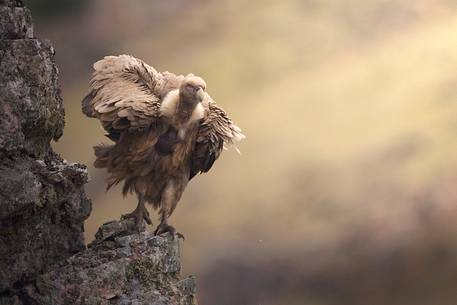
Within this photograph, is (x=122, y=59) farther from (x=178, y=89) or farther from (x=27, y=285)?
(x=27, y=285)

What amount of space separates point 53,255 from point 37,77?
3.40ft

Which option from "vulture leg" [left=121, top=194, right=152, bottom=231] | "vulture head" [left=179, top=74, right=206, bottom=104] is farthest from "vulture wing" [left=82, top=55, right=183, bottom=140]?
"vulture leg" [left=121, top=194, right=152, bottom=231]

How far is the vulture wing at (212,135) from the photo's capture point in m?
5.32

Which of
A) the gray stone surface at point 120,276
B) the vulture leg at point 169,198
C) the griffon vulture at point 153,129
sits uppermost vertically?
the griffon vulture at point 153,129

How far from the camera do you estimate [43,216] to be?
4.38 meters

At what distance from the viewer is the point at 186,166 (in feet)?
17.9

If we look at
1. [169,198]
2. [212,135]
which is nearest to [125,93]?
[212,135]

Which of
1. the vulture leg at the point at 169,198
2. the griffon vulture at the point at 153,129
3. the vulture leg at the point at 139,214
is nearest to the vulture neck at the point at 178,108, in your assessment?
the griffon vulture at the point at 153,129

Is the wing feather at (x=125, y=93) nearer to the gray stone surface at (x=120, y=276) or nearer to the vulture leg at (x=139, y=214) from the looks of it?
the vulture leg at (x=139, y=214)

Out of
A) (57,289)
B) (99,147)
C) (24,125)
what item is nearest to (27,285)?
(57,289)

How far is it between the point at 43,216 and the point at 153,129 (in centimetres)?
110

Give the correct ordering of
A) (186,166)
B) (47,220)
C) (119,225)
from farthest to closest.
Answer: (186,166), (119,225), (47,220)

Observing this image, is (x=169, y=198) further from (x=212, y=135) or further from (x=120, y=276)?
(x=120, y=276)

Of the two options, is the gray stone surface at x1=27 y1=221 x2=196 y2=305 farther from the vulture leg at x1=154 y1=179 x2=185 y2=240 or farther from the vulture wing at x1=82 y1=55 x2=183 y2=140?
the vulture wing at x1=82 y1=55 x2=183 y2=140
